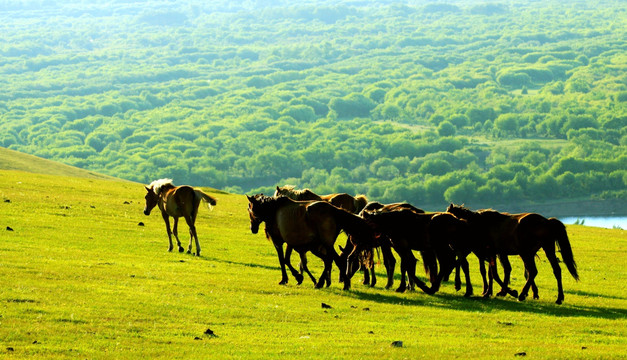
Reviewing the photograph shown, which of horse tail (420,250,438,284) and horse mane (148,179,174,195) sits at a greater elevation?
horse mane (148,179,174,195)

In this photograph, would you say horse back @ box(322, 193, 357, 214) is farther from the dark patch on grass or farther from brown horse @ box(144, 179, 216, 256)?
the dark patch on grass

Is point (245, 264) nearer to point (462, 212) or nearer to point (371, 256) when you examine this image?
point (371, 256)

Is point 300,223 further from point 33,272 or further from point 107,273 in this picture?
point 33,272

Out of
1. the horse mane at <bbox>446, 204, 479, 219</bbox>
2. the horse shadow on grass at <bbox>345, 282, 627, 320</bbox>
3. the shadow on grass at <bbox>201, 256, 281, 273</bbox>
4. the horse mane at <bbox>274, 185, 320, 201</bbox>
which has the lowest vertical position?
the shadow on grass at <bbox>201, 256, 281, 273</bbox>

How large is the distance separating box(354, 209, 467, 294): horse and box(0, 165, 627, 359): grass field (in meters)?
0.97

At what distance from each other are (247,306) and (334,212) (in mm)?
4003

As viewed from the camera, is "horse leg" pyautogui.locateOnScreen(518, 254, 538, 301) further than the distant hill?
No

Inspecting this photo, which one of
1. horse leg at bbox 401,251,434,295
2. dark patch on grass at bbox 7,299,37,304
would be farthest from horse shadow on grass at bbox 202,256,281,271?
dark patch on grass at bbox 7,299,37,304

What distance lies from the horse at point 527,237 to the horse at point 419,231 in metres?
0.64

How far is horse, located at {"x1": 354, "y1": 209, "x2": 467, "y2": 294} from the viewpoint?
63.8 feet

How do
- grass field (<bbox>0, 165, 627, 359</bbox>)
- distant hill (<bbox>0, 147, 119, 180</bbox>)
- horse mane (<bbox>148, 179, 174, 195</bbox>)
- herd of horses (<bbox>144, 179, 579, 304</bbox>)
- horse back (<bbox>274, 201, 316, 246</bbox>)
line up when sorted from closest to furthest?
grass field (<bbox>0, 165, 627, 359</bbox>) → herd of horses (<bbox>144, 179, 579, 304</bbox>) → horse back (<bbox>274, 201, 316, 246</bbox>) → horse mane (<bbox>148, 179, 174, 195</bbox>) → distant hill (<bbox>0, 147, 119, 180</bbox>)

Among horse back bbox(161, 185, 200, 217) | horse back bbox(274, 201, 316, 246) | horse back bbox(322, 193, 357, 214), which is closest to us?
horse back bbox(274, 201, 316, 246)

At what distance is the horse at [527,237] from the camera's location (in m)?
18.8

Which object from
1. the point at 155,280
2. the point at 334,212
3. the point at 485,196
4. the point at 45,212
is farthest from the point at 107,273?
the point at 485,196
